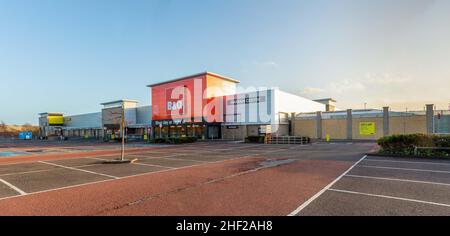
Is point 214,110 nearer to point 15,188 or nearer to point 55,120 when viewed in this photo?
point 15,188

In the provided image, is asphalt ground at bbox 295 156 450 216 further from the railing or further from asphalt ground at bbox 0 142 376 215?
the railing

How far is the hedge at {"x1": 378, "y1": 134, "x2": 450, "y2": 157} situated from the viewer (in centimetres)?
1417

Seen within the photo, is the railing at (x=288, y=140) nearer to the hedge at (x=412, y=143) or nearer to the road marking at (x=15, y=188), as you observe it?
the hedge at (x=412, y=143)

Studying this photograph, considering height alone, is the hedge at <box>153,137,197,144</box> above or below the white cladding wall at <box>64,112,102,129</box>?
below

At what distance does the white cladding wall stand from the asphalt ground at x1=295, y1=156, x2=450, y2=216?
75207 mm

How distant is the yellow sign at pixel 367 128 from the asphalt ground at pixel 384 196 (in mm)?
29722

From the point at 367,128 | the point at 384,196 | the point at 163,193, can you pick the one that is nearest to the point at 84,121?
the point at 367,128

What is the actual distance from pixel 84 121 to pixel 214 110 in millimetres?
55380

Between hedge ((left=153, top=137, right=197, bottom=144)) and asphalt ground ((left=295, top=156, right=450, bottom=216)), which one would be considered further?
hedge ((left=153, top=137, right=197, bottom=144))

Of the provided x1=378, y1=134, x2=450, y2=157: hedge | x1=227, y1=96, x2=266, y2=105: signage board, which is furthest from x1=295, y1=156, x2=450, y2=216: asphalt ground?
x1=227, y1=96, x2=266, y2=105: signage board

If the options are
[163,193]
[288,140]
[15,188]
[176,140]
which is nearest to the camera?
[163,193]

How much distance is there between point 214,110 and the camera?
46125 millimetres
